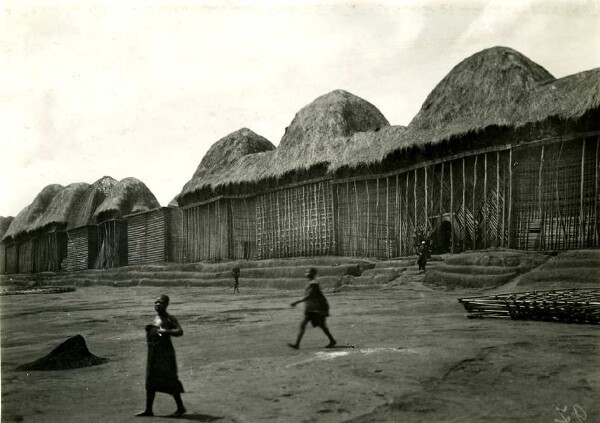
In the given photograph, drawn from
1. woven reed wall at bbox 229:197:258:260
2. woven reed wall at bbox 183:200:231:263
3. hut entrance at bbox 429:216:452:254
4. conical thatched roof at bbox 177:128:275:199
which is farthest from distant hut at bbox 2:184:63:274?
hut entrance at bbox 429:216:452:254

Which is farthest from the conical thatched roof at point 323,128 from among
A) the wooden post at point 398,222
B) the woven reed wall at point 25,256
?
the woven reed wall at point 25,256

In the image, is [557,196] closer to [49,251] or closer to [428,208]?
[428,208]

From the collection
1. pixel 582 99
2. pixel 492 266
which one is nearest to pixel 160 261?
pixel 492 266

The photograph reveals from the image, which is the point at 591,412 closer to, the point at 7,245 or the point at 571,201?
the point at 571,201

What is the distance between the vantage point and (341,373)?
15.8 ft

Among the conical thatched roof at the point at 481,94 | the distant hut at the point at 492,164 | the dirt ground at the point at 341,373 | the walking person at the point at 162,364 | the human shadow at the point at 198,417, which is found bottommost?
the human shadow at the point at 198,417

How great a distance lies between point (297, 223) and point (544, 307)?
370 inches

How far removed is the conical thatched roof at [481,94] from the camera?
11938 millimetres

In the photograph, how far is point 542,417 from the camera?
3840 mm

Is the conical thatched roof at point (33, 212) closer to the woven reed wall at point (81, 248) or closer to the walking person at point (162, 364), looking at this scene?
the woven reed wall at point (81, 248)

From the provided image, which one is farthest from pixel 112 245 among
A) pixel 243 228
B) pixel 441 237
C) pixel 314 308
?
pixel 314 308

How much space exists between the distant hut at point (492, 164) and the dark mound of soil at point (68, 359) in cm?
828

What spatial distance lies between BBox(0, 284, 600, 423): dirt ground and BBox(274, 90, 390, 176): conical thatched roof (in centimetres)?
857

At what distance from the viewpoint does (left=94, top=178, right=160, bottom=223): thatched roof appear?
2511 centimetres
